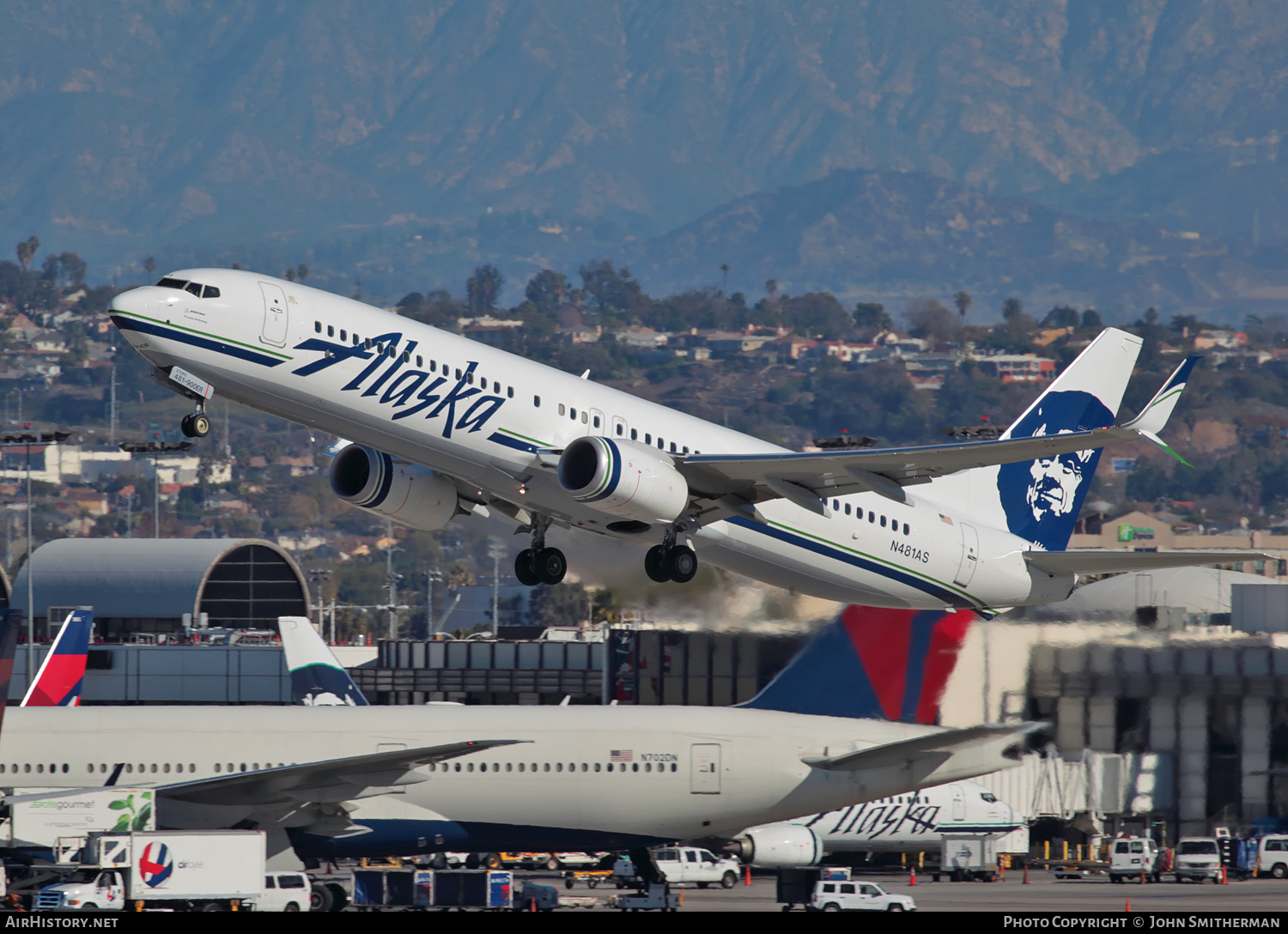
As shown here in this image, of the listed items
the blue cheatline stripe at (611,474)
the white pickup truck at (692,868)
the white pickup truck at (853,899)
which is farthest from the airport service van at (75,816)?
the white pickup truck at (853,899)

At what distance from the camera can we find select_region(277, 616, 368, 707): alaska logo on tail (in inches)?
2020

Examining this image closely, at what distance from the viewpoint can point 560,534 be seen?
170 ft

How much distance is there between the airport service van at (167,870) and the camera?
38438mm

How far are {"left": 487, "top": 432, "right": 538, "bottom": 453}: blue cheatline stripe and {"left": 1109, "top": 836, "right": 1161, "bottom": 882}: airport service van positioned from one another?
1013 inches

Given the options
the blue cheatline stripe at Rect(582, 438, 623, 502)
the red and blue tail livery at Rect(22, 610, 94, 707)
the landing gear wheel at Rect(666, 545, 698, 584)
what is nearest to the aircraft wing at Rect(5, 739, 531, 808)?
the landing gear wheel at Rect(666, 545, 698, 584)

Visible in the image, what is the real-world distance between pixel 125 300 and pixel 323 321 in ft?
12.1

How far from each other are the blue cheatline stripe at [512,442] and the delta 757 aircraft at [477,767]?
7066 millimetres

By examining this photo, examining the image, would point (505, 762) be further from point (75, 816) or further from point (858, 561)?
point (75, 816)

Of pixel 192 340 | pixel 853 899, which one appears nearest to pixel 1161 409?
pixel 853 899

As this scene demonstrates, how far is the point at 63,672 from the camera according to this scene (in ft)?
171

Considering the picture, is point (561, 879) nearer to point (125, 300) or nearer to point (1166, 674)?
point (1166, 674)

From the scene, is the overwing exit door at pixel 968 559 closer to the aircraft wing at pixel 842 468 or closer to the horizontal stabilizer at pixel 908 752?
the horizontal stabilizer at pixel 908 752

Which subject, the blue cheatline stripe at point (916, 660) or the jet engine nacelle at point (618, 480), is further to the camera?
the blue cheatline stripe at point (916, 660)

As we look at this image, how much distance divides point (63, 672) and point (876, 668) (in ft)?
73.8
